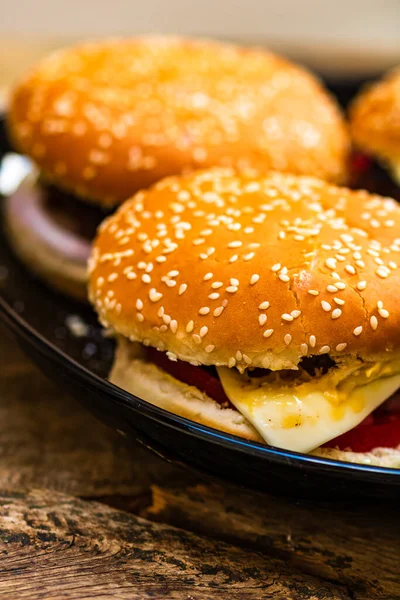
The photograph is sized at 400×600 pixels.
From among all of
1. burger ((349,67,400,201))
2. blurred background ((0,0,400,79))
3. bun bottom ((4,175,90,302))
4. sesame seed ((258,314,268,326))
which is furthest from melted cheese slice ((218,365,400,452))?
blurred background ((0,0,400,79))

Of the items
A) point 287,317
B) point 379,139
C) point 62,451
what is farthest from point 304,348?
point 379,139

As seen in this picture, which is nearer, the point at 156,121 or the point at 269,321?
the point at 269,321

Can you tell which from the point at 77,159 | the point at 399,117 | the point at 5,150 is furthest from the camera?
the point at 5,150

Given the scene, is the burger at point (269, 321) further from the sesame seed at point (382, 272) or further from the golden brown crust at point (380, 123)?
the golden brown crust at point (380, 123)

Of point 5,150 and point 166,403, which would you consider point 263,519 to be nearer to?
point 166,403

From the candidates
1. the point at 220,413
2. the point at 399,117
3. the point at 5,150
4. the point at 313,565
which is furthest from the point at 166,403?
the point at 5,150

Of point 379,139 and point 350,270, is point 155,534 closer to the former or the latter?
point 350,270

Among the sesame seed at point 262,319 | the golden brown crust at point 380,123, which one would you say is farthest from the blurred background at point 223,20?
the sesame seed at point 262,319
